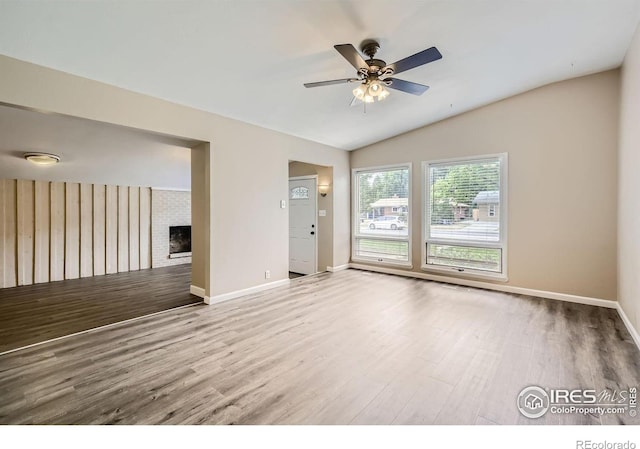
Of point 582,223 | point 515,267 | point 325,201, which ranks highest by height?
point 325,201

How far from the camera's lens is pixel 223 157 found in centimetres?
427

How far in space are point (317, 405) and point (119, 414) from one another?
126 centimetres

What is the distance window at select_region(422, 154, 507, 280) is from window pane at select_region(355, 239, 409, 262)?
0.46 meters

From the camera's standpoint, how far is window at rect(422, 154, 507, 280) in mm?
4895

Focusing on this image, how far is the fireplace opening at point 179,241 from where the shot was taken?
7541 mm

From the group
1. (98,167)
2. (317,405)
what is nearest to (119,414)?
(317,405)

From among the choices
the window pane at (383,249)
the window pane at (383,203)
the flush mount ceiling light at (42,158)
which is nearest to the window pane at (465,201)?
the window pane at (383,203)

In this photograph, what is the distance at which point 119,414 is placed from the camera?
6.16 feet

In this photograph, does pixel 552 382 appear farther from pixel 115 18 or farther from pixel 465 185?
pixel 115 18

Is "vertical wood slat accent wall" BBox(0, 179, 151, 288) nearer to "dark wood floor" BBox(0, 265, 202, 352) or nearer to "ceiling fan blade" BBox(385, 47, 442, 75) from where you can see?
"dark wood floor" BBox(0, 265, 202, 352)

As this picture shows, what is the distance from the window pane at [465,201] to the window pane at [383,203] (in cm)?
55

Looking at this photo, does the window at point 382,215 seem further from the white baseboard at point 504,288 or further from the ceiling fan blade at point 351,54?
the ceiling fan blade at point 351,54

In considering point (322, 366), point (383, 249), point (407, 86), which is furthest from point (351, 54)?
point (383, 249)

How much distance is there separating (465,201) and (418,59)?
3.28 metres
